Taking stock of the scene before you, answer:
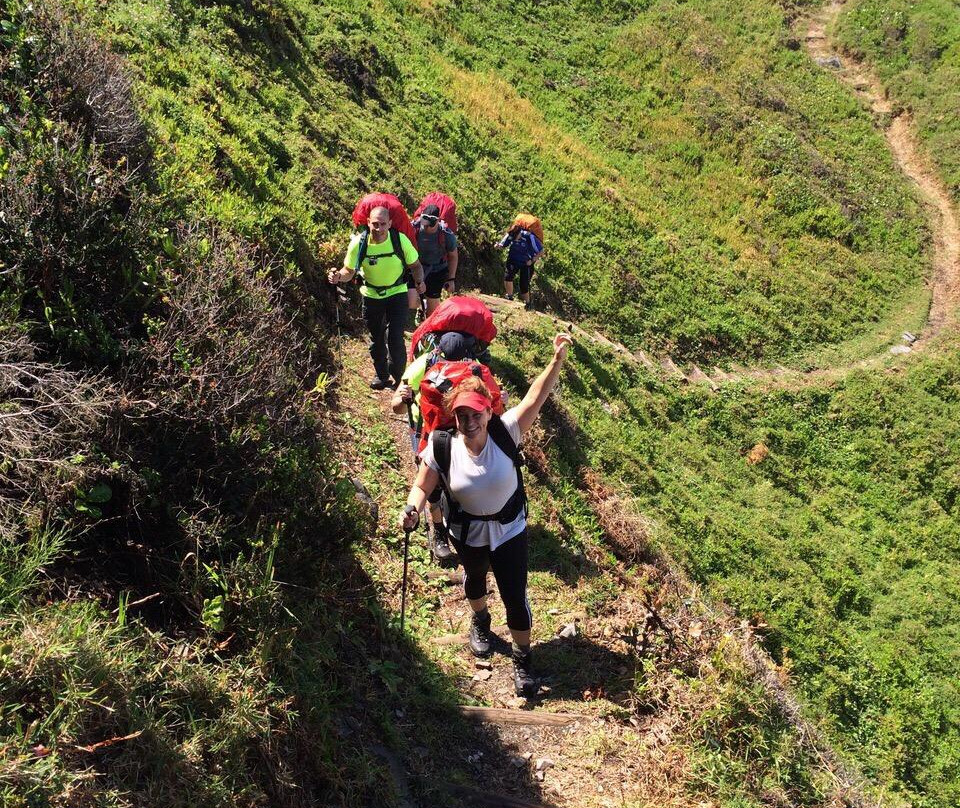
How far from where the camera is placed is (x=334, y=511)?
487 cm

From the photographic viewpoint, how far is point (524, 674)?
5.19m

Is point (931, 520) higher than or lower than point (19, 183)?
lower

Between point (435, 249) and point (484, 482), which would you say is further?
point (435, 249)

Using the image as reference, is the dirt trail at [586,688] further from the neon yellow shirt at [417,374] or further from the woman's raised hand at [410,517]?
the neon yellow shirt at [417,374]

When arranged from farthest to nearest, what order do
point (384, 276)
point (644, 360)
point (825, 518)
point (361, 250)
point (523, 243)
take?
point (644, 360) < point (825, 518) < point (523, 243) < point (384, 276) < point (361, 250)

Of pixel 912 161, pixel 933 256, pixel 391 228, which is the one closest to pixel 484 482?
pixel 391 228

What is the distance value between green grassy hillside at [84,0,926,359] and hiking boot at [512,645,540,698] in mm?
4880

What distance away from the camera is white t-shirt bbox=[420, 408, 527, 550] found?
441 cm

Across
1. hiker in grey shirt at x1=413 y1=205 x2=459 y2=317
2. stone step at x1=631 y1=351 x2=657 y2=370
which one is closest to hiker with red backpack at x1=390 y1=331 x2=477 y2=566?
hiker in grey shirt at x1=413 y1=205 x2=459 y2=317

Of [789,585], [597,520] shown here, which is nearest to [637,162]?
[789,585]

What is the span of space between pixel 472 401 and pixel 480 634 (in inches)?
91.2

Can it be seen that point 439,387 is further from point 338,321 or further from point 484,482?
point 338,321

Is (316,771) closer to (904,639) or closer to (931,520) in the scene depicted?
(904,639)

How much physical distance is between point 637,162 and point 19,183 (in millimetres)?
22128
